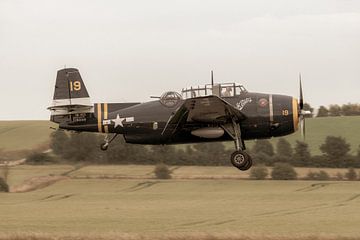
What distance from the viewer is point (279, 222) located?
39.8m

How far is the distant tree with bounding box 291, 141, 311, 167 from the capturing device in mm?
80750

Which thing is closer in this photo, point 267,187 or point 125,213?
point 125,213

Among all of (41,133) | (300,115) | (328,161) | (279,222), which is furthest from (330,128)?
(300,115)

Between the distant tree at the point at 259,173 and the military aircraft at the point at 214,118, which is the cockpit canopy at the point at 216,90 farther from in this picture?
the distant tree at the point at 259,173

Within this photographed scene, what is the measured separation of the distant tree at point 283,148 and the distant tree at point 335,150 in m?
4.88

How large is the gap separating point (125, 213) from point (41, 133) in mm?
43595

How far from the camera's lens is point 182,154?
8506 centimetres

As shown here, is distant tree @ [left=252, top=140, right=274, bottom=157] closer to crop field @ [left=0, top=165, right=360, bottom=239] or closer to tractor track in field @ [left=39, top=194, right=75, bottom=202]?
crop field @ [left=0, top=165, right=360, bottom=239]

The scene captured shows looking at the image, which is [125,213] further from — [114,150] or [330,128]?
[330,128]

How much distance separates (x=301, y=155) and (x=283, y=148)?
5730 mm

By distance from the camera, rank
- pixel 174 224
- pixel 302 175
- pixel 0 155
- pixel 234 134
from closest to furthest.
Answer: pixel 234 134
pixel 174 224
pixel 302 175
pixel 0 155

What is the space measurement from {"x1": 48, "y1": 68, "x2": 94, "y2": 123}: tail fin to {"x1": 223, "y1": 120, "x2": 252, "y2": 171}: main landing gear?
5687mm

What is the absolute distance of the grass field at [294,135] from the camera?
3194 inches

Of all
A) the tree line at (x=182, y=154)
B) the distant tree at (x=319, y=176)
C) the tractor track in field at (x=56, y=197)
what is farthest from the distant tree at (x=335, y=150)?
the tractor track in field at (x=56, y=197)
